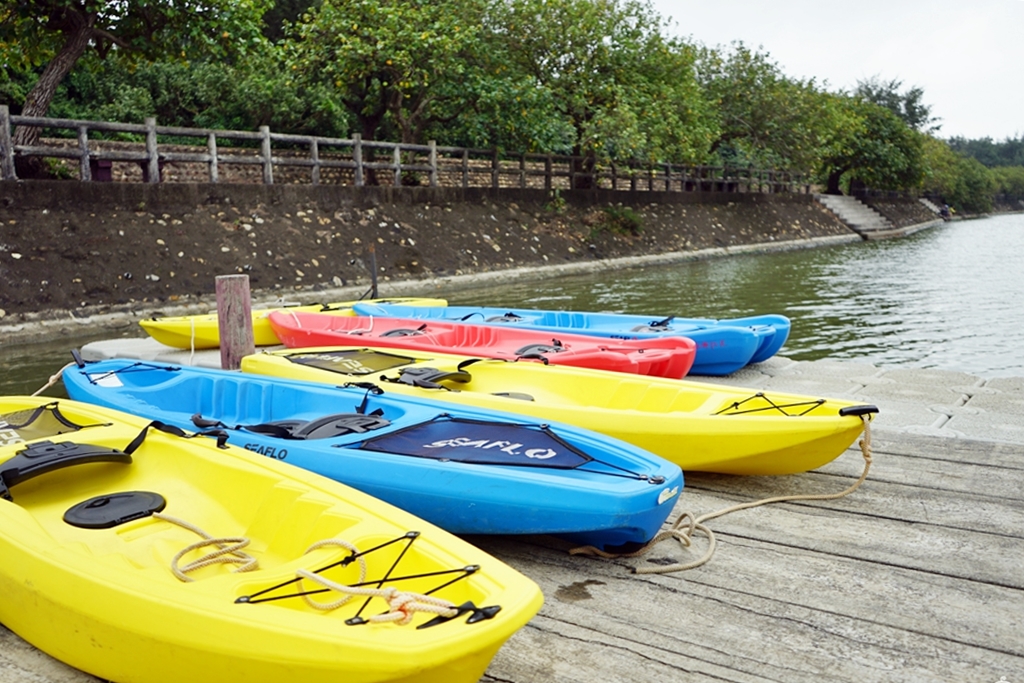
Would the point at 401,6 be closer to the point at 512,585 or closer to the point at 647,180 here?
the point at 647,180

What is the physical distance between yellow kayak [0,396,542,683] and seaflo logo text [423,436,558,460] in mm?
730

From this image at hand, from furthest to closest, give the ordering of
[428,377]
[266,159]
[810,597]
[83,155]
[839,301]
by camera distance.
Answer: [266,159], [839,301], [83,155], [428,377], [810,597]

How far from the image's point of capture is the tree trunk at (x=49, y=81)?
40.5ft

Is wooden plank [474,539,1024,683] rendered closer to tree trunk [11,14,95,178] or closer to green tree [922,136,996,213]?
tree trunk [11,14,95,178]

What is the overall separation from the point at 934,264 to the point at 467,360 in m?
18.9

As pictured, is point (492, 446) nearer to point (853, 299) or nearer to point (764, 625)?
point (764, 625)

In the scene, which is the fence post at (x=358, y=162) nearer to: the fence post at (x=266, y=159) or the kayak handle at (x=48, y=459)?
the fence post at (x=266, y=159)

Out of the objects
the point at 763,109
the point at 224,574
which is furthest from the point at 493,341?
the point at 763,109

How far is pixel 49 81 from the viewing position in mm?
12492

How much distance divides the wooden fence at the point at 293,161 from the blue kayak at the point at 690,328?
6.42 m

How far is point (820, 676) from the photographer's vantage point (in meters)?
2.38

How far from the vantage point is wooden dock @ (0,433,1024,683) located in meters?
2.44

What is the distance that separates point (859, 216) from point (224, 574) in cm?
3832

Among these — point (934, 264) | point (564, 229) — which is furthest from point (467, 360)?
point (934, 264)
